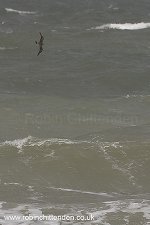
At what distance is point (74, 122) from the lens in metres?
17.0

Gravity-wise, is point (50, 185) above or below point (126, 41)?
below

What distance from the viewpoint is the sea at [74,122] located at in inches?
459

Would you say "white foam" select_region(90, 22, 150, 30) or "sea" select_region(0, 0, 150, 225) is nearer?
"sea" select_region(0, 0, 150, 225)

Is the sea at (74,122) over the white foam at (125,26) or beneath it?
beneath

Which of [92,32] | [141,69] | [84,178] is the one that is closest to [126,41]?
[92,32]

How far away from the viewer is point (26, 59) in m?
23.8

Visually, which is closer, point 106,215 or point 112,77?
point 106,215

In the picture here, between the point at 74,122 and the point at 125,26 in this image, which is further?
the point at 125,26

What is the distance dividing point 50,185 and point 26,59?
452 inches

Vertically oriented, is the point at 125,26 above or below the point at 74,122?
above

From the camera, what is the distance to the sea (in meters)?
11.7

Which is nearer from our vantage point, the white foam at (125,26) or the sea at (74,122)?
the sea at (74,122)

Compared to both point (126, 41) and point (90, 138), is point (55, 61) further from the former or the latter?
point (90, 138)

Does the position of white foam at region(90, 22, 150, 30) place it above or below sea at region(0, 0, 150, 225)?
above
